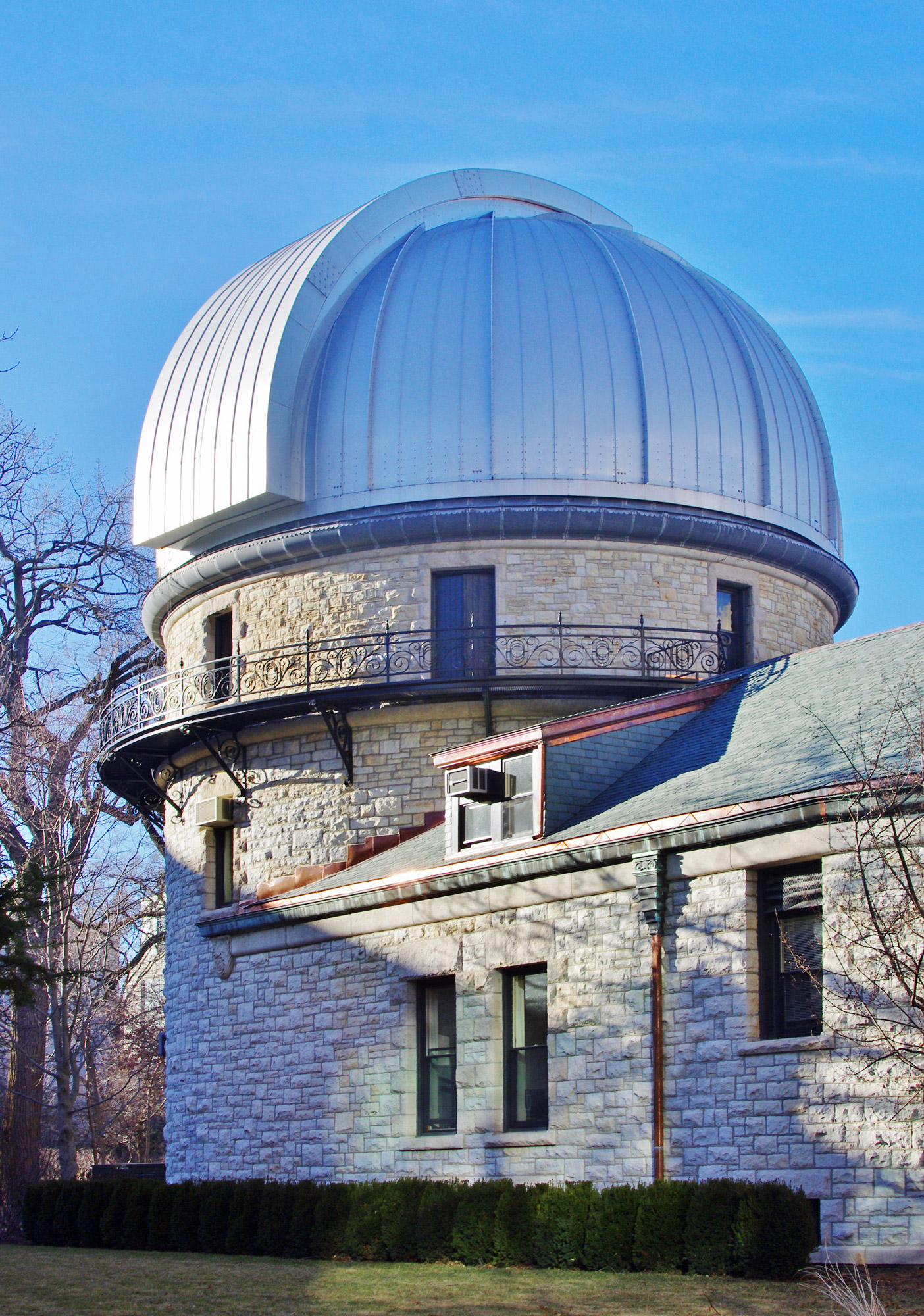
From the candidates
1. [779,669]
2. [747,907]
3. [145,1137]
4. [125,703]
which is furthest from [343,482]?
[145,1137]

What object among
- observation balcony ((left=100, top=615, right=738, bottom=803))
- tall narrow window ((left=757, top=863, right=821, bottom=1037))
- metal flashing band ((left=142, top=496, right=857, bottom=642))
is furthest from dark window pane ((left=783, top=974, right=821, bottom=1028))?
metal flashing band ((left=142, top=496, right=857, bottom=642))

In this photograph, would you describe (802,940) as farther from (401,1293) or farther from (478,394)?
(478,394)

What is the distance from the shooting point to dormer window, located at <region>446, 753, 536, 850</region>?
1747 centimetres

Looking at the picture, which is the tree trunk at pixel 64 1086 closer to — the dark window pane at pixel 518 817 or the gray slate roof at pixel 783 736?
the dark window pane at pixel 518 817

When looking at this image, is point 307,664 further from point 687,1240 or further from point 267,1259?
Result: point 687,1240

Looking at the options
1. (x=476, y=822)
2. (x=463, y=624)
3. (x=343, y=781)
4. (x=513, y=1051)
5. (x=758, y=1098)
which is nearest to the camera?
(x=758, y=1098)

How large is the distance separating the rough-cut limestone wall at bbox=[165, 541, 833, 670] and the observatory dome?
0.64 m

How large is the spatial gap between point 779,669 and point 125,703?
463 inches

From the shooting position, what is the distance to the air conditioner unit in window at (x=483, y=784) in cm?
1761

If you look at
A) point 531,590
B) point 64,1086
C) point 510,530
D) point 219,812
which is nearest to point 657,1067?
point 531,590

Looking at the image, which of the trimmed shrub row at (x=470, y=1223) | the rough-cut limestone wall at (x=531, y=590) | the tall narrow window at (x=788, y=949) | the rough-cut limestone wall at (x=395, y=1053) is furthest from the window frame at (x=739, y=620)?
the trimmed shrub row at (x=470, y=1223)

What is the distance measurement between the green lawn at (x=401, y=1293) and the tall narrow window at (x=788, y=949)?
2533 mm

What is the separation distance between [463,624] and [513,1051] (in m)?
7.92

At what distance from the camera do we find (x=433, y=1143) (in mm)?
16734
